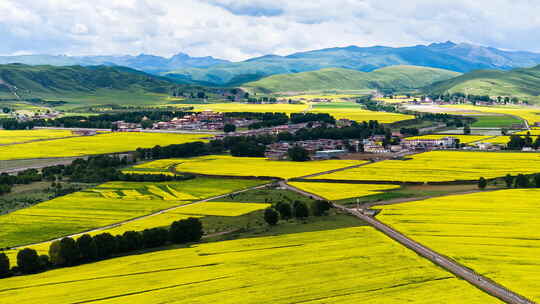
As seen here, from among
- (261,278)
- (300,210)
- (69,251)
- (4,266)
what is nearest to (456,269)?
(261,278)

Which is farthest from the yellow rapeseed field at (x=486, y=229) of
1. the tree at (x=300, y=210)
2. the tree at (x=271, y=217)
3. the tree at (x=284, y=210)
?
the tree at (x=271, y=217)

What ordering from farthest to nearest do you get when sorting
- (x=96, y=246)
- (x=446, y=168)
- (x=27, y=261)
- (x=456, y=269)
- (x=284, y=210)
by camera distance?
(x=446, y=168)
(x=284, y=210)
(x=96, y=246)
(x=27, y=261)
(x=456, y=269)

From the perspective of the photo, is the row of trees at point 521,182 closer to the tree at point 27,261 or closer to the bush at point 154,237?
the bush at point 154,237

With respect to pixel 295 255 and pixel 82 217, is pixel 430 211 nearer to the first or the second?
pixel 295 255

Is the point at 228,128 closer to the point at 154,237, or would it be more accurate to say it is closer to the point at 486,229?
the point at 154,237

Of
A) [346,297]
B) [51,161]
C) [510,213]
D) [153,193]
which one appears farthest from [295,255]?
[51,161]
